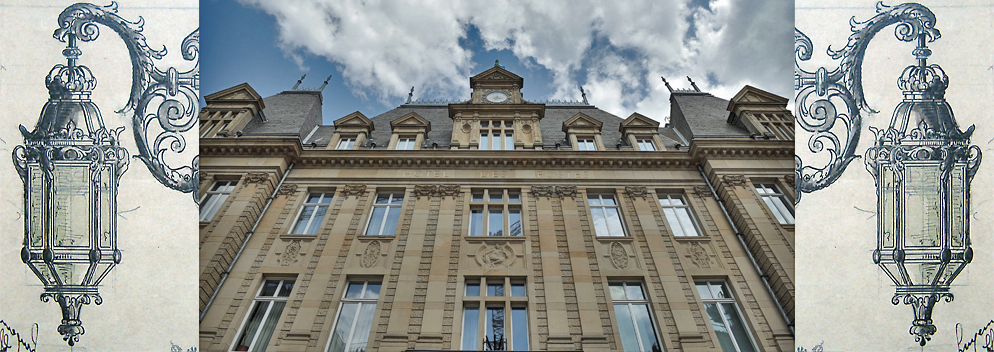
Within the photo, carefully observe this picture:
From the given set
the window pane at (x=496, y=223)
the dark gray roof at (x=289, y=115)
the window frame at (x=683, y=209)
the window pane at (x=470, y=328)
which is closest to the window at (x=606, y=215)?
the window frame at (x=683, y=209)

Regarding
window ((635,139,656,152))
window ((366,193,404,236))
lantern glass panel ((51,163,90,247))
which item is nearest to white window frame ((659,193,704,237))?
window ((635,139,656,152))

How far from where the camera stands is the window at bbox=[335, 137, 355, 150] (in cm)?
1817

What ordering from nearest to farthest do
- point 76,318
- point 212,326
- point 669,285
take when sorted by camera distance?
point 76,318 < point 212,326 < point 669,285

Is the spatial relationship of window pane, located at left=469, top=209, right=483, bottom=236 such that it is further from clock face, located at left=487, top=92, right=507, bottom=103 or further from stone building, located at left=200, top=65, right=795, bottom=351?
clock face, located at left=487, top=92, right=507, bottom=103

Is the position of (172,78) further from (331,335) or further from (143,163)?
(331,335)

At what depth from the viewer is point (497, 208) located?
15172mm

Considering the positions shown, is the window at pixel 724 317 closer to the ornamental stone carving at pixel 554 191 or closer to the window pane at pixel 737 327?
the window pane at pixel 737 327

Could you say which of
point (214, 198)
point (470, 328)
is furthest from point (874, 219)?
point (214, 198)

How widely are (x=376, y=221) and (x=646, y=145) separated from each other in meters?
10.9

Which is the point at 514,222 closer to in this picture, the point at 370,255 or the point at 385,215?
the point at 385,215

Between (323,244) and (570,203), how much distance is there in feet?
25.5

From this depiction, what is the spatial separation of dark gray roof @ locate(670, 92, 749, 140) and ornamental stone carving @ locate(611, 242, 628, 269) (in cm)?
657

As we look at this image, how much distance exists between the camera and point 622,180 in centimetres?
1606

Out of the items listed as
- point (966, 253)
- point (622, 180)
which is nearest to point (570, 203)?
point (622, 180)
